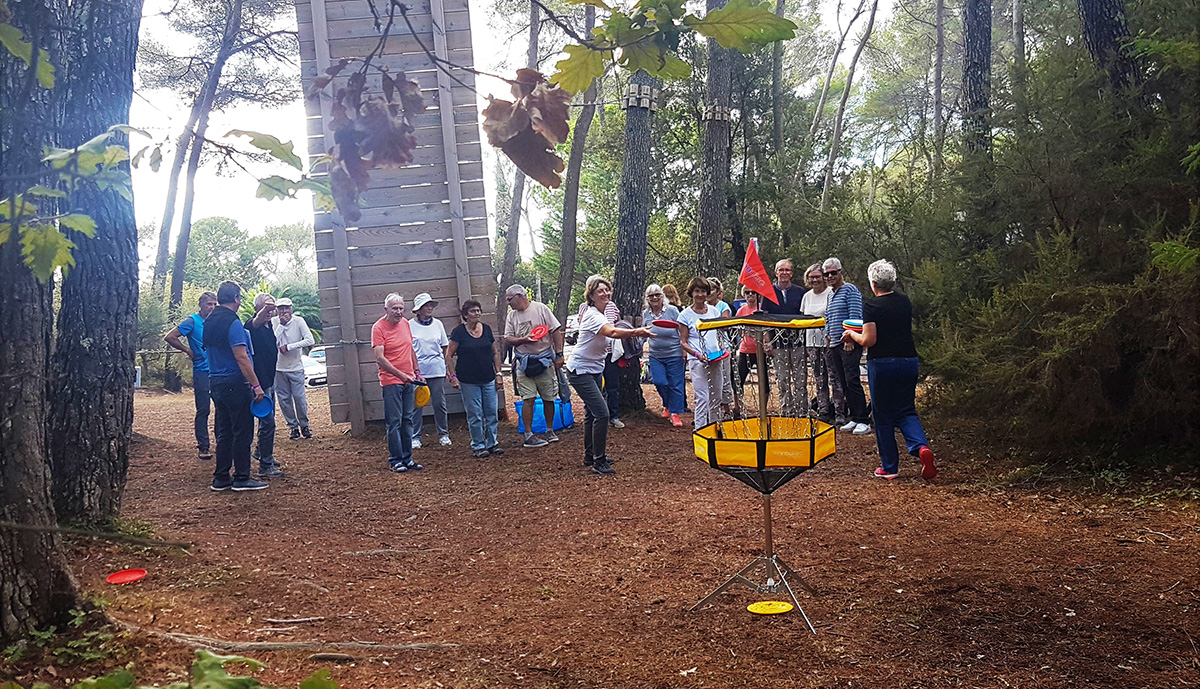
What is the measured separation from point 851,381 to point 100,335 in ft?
22.7

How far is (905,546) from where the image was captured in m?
5.46

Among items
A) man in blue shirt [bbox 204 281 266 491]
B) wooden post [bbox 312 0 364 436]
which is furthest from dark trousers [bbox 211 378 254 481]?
wooden post [bbox 312 0 364 436]

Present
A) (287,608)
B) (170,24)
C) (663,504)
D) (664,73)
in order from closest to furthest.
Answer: (664,73) → (287,608) → (663,504) → (170,24)

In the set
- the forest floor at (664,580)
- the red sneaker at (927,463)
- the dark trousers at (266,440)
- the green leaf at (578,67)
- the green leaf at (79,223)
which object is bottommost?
the forest floor at (664,580)

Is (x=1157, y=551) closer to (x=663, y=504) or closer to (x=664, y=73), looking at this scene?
(x=663, y=504)

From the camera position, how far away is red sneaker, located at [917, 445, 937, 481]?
7.05 metres

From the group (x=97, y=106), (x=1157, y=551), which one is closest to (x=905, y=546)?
(x=1157, y=551)

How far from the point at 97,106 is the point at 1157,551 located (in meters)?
6.50

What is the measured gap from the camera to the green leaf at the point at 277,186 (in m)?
1.69

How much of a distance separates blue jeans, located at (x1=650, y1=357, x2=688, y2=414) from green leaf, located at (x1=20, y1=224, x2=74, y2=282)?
8788 millimetres

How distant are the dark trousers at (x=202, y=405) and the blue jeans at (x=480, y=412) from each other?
2.66 meters

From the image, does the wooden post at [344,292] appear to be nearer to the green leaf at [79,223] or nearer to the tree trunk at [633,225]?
the tree trunk at [633,225]

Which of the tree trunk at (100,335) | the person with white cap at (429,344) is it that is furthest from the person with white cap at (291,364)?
the tree trunk at (100,335)

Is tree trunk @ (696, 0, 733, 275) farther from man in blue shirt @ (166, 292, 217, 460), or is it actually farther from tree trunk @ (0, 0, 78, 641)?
tree trunk @ (0, 0, 78, 641)
